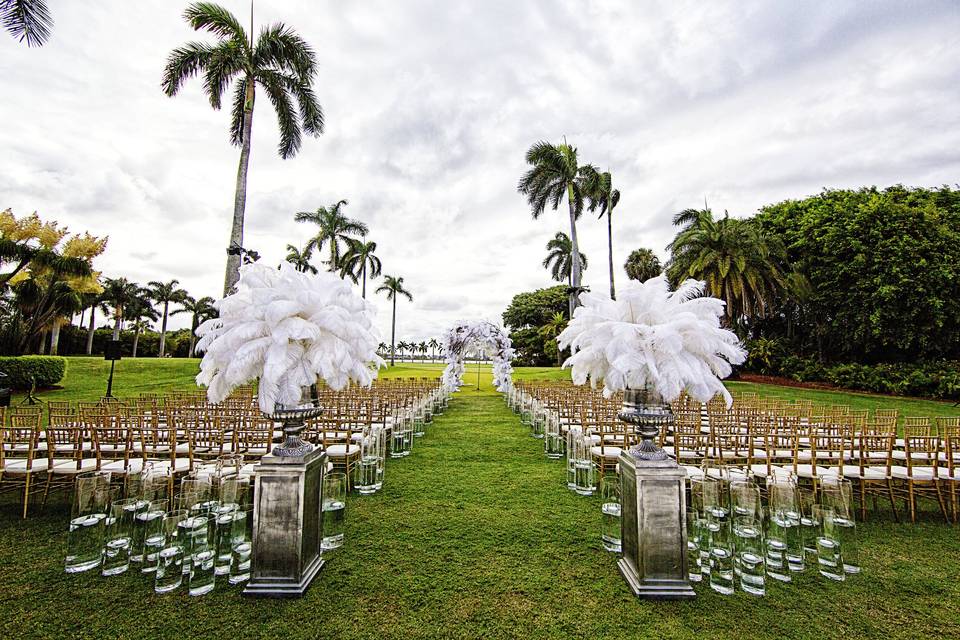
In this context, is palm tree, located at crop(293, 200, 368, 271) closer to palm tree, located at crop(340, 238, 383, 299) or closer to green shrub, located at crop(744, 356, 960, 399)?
palm tree, located at crop(340, 238, 383, 299)

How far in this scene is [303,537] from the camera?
11.6ft

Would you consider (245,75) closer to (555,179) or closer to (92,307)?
(555,179)

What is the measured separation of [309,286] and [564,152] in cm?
2634

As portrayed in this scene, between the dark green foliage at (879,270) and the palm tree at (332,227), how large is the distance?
30067 mm

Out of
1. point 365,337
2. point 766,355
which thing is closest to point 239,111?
point 365,337

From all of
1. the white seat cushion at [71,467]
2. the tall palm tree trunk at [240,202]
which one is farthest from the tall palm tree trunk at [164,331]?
the white seat cushion at [71,467]

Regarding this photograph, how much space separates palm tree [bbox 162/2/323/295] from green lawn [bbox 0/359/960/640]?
42.4 ft

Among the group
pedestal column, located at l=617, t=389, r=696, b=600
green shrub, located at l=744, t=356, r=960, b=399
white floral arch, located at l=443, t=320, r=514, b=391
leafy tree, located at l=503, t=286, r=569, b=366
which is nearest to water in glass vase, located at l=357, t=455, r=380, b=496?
pedestal column, located at l=617, t=389, r=696, b=600

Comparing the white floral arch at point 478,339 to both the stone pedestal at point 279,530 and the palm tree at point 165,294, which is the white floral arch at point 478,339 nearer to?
the stone pedestal at point 279,530

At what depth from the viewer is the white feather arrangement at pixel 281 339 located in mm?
3496

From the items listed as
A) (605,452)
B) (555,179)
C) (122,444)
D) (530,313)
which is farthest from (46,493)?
(530,313)

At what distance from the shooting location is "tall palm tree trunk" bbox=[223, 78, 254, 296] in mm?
15289

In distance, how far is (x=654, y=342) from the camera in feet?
11.8

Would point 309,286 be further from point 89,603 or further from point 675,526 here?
point 675,526
